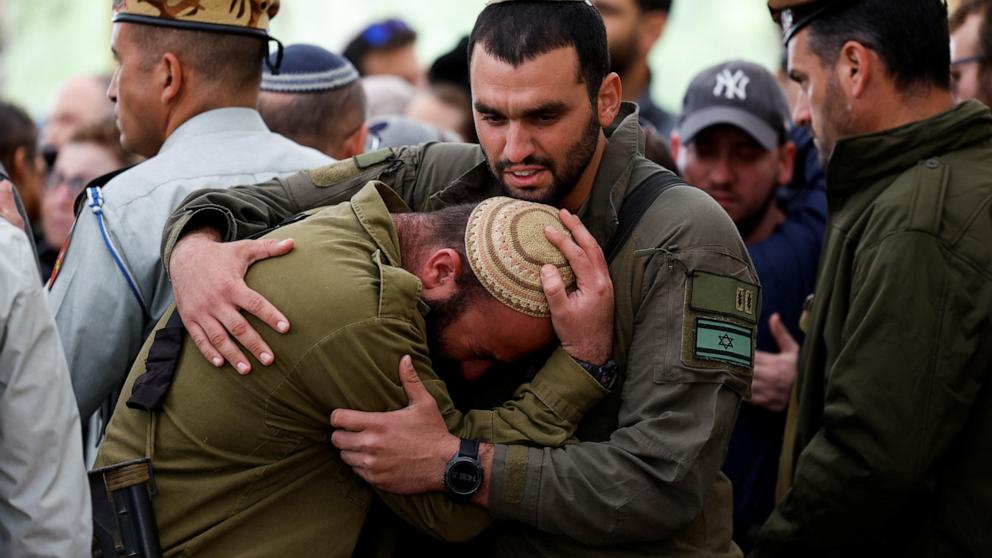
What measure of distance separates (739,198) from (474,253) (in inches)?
87.4

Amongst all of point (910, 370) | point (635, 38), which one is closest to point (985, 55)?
point (635, 38)

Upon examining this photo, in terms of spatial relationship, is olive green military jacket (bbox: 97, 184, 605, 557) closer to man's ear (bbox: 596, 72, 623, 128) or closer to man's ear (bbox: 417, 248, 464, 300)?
man's ear (bbox: 417, 248, 464, 300)

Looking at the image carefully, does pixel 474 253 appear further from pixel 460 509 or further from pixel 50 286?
pixel 50 286

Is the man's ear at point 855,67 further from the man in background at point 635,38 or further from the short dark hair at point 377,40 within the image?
the short dark hair at point 377,40

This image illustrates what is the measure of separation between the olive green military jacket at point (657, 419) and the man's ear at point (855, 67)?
3.46ft

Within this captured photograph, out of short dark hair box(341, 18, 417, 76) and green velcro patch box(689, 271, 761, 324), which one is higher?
green velcro patch box(689, 271, 761, 324)

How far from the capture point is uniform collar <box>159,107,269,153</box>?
3812 mm

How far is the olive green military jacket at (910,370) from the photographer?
10.9 feet

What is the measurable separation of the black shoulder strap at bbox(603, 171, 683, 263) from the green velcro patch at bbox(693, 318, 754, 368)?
1.08ft

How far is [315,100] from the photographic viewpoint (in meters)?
4.86

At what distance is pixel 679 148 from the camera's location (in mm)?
5309

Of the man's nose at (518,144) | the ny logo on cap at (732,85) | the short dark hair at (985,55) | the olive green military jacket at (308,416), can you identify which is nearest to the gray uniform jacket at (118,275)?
the olive green military jacket at (308,416)

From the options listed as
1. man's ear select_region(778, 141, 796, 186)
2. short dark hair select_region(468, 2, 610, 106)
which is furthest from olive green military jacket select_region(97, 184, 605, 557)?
man's ear select_region(778, 141, 796, 186)

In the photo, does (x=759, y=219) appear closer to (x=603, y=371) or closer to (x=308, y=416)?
(x=603, y=371)
